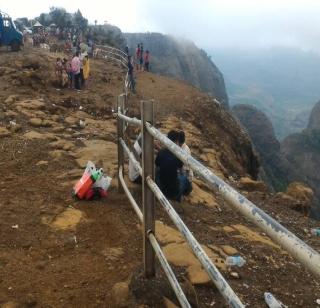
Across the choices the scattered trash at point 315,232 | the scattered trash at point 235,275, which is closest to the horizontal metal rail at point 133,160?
the scattered trash at point 235,275

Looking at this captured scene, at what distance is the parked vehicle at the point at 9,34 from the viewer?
84.3 ft

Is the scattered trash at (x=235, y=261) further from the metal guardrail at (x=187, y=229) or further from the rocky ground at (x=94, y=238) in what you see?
the metal guardrail at (x=187, y=229)

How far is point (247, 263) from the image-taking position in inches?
207

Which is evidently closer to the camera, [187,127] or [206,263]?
[206,263]

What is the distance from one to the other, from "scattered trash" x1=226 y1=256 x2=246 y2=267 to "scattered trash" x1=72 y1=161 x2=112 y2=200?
188cm

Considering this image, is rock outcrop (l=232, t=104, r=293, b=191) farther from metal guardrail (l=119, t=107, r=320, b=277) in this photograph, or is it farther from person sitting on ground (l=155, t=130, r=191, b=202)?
metal guardrail (l=119, t=107, r=320, b=277)

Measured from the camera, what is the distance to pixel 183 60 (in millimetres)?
95125

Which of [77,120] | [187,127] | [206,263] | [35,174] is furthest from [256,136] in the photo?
[206,263]

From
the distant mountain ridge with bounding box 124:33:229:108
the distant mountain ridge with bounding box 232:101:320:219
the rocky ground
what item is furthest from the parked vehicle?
the distant mountain ridge with bounding box 124:33:229:108

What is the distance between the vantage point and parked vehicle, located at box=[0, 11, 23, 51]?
2570 centimetres

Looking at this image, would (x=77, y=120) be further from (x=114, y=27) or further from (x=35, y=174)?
(x=114, y=27)

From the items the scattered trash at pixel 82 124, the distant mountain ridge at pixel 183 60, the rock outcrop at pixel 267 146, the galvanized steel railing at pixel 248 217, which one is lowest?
the rock outcrop at pixel 267 146

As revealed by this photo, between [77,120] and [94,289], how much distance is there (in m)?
8.75

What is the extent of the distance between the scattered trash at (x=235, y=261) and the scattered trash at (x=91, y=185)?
1.88 meters
